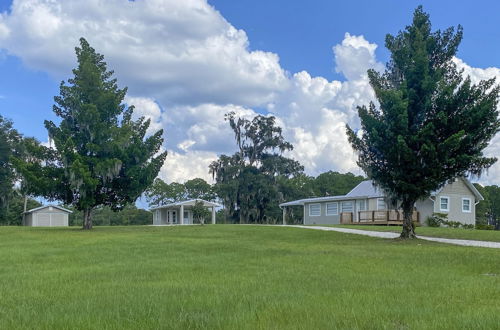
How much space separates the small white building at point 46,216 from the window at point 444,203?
37.8 meters

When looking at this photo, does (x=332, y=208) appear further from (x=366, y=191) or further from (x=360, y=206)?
(x=366, y=191)

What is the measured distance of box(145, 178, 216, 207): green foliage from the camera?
73.8m

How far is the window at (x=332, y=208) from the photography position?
135 ft

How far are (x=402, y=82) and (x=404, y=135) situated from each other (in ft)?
6.92

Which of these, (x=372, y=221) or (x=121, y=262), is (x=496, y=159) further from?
(x=372, y=221)

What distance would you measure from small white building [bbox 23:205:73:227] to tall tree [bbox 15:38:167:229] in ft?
84.2

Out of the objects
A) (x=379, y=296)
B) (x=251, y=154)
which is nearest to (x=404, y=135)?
(x=379, y=296)

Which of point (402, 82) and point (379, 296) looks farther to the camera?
point (402, 82)

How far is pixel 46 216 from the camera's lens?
51562 millimetres

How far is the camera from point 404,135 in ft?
58.9

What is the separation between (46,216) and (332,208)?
99.9 ft

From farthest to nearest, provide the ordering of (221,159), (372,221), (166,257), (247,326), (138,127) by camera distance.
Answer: (221,159)
(372,221)
(138,127)
(166,257)
(247,326)

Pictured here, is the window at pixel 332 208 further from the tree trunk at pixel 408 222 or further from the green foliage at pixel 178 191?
the green foliage at pixel 178 191

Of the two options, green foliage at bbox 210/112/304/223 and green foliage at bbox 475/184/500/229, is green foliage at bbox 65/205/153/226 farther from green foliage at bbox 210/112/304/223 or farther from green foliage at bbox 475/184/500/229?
green foliage at bbox 475/184/500/229
